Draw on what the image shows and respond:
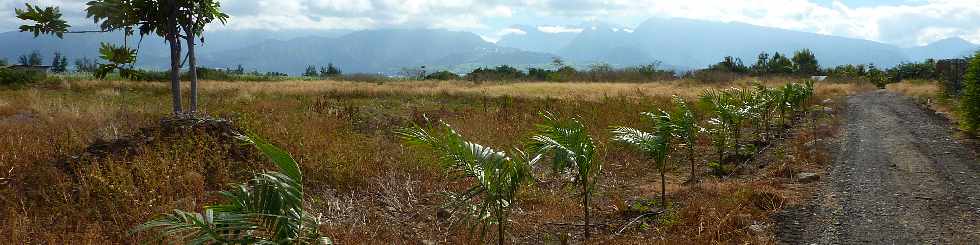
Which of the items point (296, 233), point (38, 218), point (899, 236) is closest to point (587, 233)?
point (899, 236)

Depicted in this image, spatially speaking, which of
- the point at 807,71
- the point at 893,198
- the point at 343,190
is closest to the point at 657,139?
the point at 893,198

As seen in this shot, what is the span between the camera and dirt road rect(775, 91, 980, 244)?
209 inches

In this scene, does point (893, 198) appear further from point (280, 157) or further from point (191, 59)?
point (191, 59)

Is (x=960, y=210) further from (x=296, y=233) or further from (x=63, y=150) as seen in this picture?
(x=63, y=150)

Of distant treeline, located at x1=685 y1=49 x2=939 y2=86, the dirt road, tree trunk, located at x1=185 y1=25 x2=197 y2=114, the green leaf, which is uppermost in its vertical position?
distant treeline, located at x1=685 y1=49 x2=939 y2=86

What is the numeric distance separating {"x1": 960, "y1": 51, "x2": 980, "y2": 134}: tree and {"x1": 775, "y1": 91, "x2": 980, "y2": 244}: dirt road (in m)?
0.56

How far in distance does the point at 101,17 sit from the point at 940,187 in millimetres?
9240

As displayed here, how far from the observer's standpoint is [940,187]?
7.08 meters

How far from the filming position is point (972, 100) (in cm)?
1154

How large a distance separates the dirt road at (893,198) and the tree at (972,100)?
559 millimetres

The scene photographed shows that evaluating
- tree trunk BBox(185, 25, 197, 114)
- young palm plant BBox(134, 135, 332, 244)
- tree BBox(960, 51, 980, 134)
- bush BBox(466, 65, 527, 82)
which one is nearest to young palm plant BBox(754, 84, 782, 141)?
tree BBox(960, 51, 980, 134)

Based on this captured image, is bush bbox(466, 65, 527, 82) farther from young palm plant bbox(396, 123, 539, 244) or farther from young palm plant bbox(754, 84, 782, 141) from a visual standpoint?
young palm plant bbox(396, 123, 539, 244)

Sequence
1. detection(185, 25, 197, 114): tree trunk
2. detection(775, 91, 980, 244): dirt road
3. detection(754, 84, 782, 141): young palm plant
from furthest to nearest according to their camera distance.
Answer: detection(754, 84, 782, 141): young palm plant, detection(185, 25, 197, 114): tree trunk, detection(775, 91, 980, 244): dirt road

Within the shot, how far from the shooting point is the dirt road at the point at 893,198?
5.30m
